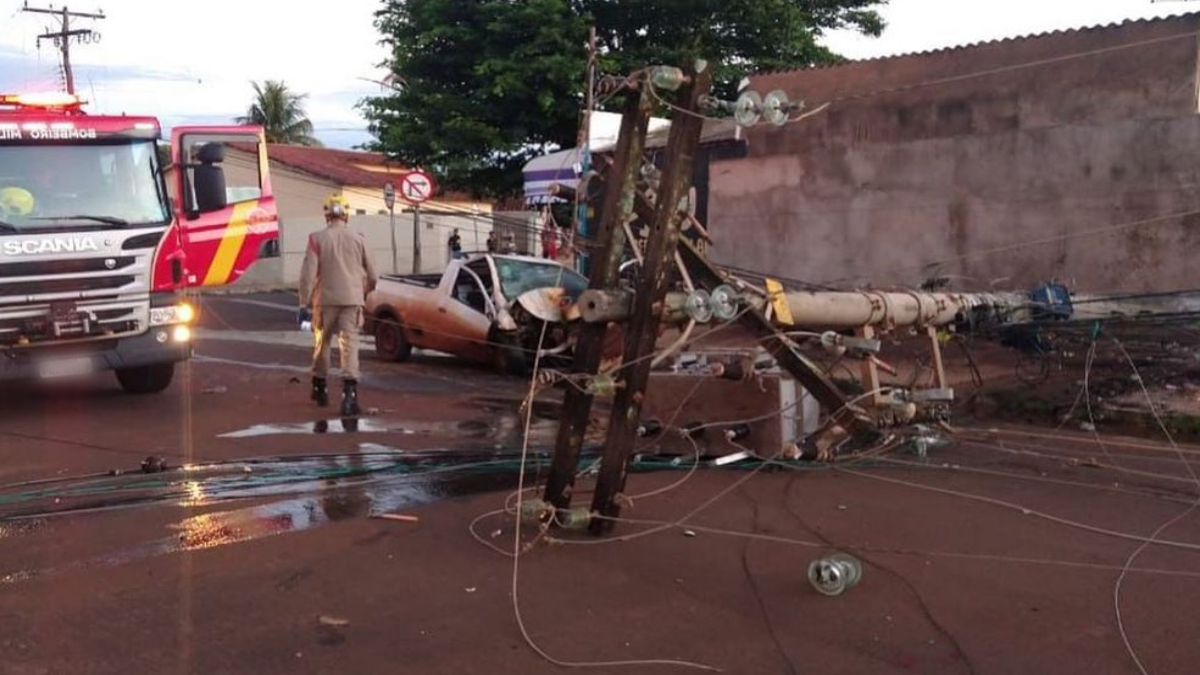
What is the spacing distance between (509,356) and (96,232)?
5369 millimetres

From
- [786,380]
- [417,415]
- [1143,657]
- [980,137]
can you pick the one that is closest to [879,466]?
[786,380]

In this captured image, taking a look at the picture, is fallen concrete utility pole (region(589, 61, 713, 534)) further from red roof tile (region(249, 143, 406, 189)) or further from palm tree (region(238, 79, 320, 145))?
palm tree (region(238, 79, 320, 145))

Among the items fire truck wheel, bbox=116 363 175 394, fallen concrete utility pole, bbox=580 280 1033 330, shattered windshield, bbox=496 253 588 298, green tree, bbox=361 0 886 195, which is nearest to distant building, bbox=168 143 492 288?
green tree, bbox=361 0 886 195

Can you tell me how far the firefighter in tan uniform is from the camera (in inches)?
388

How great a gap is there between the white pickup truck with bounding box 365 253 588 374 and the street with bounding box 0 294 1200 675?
4229 millimetres

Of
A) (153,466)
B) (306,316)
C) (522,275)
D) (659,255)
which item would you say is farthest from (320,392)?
(659,255)

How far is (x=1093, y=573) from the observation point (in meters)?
5.55

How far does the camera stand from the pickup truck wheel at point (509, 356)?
13242 mm

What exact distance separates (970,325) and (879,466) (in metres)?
1.88

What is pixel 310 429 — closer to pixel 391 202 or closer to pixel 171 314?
pixel 171 314

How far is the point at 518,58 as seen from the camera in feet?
74.3

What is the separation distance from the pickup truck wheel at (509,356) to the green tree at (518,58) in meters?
10.1

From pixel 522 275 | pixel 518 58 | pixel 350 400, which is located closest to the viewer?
pixel 350 400

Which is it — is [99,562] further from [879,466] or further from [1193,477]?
[1193,477]
